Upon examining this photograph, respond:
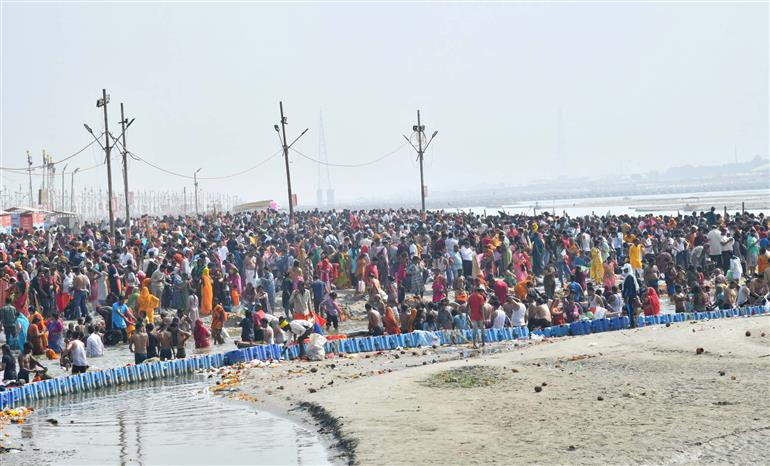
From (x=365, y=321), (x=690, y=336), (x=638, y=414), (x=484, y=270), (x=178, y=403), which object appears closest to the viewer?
(x=638, y=414)

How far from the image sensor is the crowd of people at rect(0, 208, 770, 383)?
23.4 meters

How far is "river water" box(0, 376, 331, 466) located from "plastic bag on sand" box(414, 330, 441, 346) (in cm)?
503

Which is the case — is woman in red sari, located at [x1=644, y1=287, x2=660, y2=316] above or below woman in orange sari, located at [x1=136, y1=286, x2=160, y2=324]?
below

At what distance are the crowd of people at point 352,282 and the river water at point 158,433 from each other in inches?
80.6

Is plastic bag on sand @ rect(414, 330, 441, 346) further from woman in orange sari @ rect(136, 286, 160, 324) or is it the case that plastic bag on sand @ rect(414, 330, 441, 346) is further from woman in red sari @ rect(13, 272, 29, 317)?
woman in red sari @ rect(13, 272, 29, 317)

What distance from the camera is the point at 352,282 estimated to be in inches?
1270

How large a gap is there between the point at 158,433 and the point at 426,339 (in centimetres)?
789

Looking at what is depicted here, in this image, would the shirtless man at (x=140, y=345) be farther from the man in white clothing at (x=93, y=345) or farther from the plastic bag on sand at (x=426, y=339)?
the plastic bag on sand at (x=426, y=339)

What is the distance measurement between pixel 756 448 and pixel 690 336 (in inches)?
291

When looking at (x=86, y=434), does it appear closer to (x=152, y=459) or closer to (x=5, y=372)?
(x=152, y=459)

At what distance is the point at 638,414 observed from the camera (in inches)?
583

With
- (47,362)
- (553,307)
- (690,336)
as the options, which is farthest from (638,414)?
(47,362)

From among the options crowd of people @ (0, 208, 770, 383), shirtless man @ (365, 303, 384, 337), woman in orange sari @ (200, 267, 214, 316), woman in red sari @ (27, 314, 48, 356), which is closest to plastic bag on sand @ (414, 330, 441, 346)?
crowd of people @ (0, 208, 770, 383)

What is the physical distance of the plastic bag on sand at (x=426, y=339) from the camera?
75.7 feet
